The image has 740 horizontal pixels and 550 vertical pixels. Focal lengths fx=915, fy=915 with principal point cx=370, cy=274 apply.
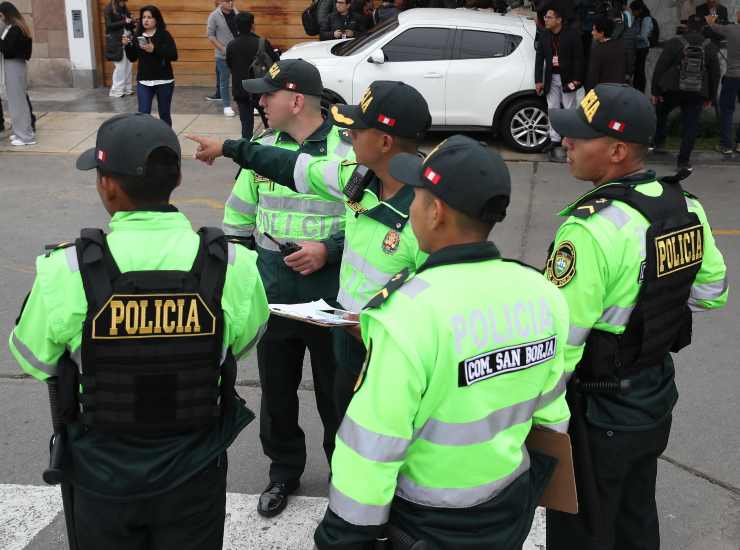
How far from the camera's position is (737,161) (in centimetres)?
1223

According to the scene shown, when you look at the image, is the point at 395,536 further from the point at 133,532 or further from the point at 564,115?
the point at 564,115

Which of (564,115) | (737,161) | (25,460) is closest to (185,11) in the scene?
(737,161)

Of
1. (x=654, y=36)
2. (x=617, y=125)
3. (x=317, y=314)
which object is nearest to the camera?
(x=617, y=125)

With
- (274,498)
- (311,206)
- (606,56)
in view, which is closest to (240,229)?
(311,206)

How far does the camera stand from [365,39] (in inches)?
495

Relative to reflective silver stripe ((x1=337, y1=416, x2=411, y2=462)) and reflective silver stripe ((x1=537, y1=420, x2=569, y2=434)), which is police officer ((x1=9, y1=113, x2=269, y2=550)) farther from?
reflective silver stripe ((x1=537, y1=420, x2=569, y2=434))

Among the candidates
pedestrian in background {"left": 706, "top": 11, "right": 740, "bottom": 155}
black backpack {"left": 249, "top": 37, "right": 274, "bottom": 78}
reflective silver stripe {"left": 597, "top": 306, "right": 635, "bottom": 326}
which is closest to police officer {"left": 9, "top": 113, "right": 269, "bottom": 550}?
reflective silver stripe {"left": 597, "top": 306, "right": 635, "bottom": 326}

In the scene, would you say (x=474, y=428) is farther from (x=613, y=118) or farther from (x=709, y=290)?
(x=709, y=290)

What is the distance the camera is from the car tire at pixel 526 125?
12.3 metres

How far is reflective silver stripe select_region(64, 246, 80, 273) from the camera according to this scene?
8.77ft

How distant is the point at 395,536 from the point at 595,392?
114cm

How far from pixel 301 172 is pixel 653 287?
5.28 feet

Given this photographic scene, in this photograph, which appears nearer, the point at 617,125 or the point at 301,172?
the point at 617,125

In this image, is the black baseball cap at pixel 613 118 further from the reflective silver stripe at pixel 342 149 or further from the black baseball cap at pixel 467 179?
the reflective silver stripe at pixel 342 149
